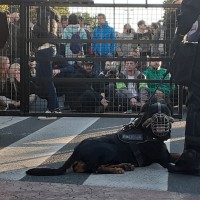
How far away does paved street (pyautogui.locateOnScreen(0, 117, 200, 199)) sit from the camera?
5.04 metres

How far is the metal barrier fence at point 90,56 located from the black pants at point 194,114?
2270mm

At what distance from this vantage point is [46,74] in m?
8.40

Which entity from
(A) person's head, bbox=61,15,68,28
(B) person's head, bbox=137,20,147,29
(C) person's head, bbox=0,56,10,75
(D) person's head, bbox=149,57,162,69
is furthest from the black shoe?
(C) person's head, bbox=0,56,10,75

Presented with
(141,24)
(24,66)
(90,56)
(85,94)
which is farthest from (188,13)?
(24,66)

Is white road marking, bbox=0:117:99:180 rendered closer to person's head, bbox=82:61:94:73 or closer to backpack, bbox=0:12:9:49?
person's head, bbox=82:61:94:73

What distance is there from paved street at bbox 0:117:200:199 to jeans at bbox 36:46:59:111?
49 cm

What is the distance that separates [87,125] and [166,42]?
201cm

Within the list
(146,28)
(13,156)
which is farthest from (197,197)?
(146,28)

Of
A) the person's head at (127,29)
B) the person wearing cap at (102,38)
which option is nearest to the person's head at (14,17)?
the person wearing cap at (102,38)

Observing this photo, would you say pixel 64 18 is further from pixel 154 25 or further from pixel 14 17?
pixel 154 25

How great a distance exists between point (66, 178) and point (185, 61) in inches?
65.8

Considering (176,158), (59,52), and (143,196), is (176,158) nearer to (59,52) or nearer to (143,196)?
(143,196)

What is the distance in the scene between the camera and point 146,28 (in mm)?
8047

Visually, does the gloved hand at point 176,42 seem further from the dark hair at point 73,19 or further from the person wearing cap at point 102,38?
the dark hair at point 73,19
